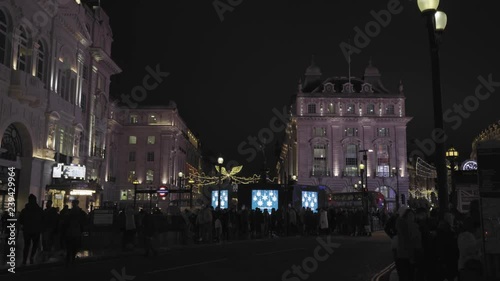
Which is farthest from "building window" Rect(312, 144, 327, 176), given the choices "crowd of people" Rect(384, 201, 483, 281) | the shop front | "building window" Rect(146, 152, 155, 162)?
"crowd of people" Rect(384, 201, 483, 281)

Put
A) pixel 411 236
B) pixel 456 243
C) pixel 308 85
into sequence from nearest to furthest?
pixel 456 243, pixel 411 236, pixel 308 85

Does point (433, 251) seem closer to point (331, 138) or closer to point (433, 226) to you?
point (433, 226)

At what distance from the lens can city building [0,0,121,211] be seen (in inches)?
1227

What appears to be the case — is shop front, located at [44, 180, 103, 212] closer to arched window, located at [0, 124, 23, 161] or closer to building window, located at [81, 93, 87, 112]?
arched window, located at [0, 124, 23, 161]

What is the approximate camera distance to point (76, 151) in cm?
4419

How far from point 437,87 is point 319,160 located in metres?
85.4

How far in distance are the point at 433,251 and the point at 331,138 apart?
86414mm

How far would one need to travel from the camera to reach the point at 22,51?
32.8m

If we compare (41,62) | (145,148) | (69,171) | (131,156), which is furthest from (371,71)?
(41,62)

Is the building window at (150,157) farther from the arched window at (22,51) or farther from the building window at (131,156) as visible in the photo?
the arched window at (22,51)

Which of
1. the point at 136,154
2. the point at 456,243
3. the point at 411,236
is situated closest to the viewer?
the point at 456,243

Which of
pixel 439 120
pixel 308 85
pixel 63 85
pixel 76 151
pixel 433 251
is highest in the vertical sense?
pixel 308 85

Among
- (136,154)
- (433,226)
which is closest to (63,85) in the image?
(433,226)

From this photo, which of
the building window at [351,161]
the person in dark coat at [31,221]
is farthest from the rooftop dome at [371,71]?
the person in dark coat at [31,221]
